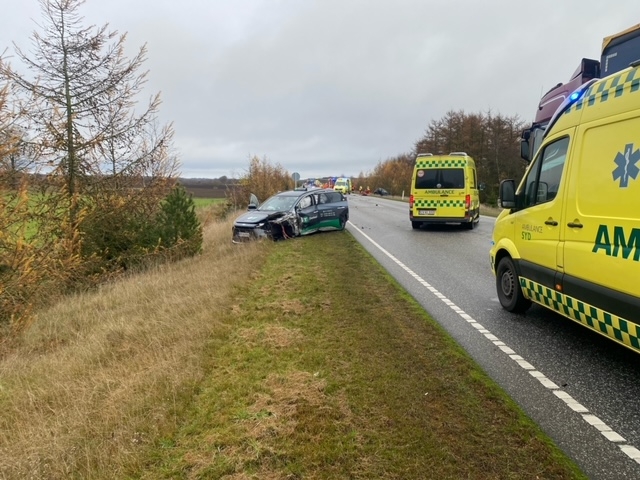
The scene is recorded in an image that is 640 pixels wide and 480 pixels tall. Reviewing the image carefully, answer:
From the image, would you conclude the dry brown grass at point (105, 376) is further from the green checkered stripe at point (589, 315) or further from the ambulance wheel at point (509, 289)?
the ambulance wheel at point (509, 289)

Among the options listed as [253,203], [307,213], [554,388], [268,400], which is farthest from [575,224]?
[253,203]

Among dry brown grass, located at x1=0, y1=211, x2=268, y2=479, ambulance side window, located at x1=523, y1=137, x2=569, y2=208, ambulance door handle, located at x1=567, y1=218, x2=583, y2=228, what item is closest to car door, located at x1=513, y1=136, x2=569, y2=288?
ambulance side window, located at x1=523, y1=137, x2=569, y2=208

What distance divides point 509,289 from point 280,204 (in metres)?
9.89

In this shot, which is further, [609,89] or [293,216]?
[293,216]

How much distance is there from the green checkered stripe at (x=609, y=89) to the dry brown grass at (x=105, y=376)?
4.64 meters

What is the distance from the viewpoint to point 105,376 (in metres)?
4.54

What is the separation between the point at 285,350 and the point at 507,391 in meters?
2.24

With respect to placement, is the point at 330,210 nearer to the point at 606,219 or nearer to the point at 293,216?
the point at 293,216

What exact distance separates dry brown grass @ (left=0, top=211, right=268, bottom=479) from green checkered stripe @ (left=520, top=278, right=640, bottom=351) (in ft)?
12.3

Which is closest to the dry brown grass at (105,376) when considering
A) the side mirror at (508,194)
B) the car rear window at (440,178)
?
the side mirror at (508,194)

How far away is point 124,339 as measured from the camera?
596 cm

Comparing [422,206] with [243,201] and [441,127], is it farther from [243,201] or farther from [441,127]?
[441,127]

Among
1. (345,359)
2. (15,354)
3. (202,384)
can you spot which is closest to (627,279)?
(345,359)

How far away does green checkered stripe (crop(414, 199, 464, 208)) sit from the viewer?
47.8 feet
